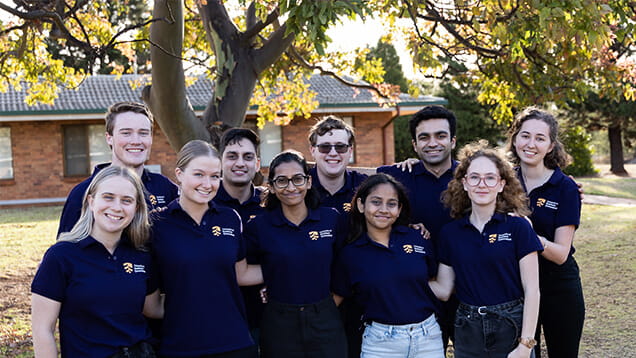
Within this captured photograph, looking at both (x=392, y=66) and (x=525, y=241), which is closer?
(x=525, y=241)

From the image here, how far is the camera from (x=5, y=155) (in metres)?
20.8

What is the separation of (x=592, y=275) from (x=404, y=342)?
21.9 feet

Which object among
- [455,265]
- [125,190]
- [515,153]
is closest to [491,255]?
[455,265]

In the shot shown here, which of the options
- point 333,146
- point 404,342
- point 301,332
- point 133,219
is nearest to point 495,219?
point 404,342

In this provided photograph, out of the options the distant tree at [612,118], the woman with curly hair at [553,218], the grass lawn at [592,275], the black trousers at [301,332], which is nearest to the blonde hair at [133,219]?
the black trousers at [301,332]

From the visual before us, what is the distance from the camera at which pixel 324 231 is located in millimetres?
3801

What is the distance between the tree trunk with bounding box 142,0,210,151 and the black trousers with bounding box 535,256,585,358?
4442 mm

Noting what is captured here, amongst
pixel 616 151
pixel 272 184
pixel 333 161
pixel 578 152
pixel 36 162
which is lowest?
pixel 272 184

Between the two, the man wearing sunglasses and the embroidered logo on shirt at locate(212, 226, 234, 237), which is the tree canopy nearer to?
the man wearing sunglasses

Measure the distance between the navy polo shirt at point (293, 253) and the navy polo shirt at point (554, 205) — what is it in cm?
139

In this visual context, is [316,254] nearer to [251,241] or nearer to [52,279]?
[251,241]

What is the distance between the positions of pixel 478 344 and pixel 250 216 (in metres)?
1.64

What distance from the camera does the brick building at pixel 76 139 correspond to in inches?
809

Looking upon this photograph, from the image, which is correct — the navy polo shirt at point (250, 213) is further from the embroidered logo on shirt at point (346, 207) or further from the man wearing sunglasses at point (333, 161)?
the embroidered logo on shirt at point (346, 207)
